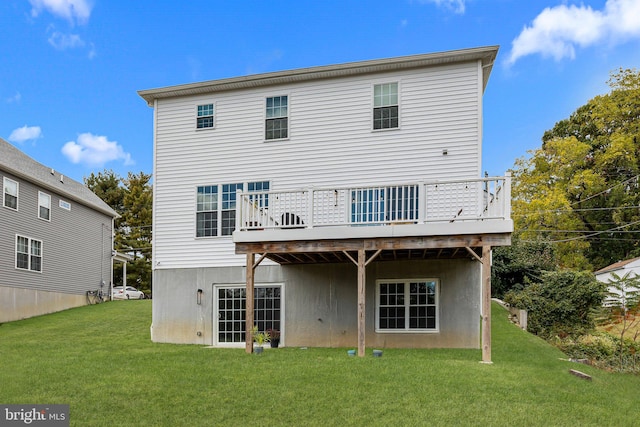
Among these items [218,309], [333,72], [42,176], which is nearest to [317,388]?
[218,309]

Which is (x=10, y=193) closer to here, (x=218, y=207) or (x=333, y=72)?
(x=218, y=207)

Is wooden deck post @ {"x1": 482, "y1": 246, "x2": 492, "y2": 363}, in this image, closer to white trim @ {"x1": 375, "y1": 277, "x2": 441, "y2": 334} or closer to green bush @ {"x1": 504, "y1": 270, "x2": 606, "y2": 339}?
white trim @ {"x1": 375, "y1": 277, "x2": 441, "y2": 334}

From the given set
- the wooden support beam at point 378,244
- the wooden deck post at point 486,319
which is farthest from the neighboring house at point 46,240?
the wooden deck post at point 486,319

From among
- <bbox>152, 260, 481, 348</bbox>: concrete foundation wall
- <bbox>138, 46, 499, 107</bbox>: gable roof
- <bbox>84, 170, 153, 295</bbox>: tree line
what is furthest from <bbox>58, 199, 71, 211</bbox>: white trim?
<bbox>84, 170, 153, 295</bbox>: tree line

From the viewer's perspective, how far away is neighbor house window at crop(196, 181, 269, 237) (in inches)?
549

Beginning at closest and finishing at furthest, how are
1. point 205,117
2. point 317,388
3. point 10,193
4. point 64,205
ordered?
point 317,388 < point 205,117 < point 10,193 < point 64,205

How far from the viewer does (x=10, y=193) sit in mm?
19719

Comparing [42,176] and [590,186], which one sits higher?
[590,186]

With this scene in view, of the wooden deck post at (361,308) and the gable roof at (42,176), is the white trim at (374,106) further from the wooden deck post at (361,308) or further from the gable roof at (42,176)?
the gable roof at (42,176)

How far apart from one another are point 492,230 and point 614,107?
2240 centimetres

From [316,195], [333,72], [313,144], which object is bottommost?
[316,195]

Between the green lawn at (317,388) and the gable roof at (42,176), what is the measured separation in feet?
35.8

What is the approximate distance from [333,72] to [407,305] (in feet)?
20.2

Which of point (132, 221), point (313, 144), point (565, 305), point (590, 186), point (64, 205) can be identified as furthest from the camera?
point (132, 221)
